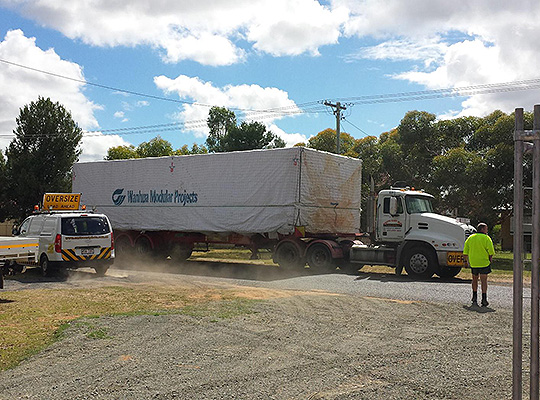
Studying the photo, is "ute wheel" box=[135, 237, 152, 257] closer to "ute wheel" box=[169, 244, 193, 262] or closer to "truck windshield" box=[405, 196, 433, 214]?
"ute wheel" box=[169, 244, 193, 262]

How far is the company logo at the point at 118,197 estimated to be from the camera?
77.7 ft

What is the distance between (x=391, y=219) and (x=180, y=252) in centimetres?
924

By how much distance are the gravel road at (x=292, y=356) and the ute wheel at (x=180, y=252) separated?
1151 centimetres

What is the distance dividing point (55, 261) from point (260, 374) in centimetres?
1161

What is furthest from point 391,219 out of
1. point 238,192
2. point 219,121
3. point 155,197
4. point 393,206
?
point 219,121

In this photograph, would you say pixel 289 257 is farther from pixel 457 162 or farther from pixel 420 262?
pixel 457 162

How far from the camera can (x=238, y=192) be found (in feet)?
66.3

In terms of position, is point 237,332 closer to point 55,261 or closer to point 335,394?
point 335,394

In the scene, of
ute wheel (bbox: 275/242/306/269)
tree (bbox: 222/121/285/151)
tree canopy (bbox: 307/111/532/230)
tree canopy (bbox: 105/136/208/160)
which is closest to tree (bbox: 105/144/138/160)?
tree canopy (bbox: 105/136/208/160)

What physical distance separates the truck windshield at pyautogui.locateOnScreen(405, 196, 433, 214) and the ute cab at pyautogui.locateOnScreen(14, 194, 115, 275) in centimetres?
936

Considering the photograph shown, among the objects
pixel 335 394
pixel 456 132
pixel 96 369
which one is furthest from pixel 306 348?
pixel 456 132

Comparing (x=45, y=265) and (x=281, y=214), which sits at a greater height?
(x=281, y=214)

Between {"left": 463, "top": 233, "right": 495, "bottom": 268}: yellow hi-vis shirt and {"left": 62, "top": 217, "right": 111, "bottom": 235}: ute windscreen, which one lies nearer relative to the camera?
{"left": 463, "top": 233, "right": 495, "bottom": 268}: yellow hi-vis shirt

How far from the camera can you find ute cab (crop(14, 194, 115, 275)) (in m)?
16.1
